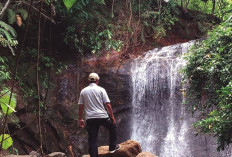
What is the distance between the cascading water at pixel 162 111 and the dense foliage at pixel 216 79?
3.46 meters

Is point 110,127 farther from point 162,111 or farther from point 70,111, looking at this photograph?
point 162,111

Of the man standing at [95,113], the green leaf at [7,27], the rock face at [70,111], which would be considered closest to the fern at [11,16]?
the green leaf at [7,27]

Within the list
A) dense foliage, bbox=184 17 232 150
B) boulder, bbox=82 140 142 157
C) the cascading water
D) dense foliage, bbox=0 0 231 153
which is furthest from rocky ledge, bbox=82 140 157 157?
the cascading water

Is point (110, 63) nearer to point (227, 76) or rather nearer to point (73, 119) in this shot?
point (73, 119)

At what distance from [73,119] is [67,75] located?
1895 mm

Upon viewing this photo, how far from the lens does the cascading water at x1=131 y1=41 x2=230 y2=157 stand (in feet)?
30.5

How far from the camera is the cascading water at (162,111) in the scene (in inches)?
366

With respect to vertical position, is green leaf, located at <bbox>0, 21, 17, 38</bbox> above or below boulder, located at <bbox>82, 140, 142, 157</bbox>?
above

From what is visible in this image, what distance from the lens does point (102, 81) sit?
1083 cm

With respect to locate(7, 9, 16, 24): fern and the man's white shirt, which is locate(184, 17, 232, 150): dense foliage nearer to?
the man's white shirt

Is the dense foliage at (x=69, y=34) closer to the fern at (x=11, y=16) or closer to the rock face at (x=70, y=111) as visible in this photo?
the fern at (x=11, y=16)

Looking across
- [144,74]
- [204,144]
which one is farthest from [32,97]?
[204,144]

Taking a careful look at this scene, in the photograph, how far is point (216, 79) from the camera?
198 inches

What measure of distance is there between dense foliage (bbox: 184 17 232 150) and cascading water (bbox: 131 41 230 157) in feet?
11.4
